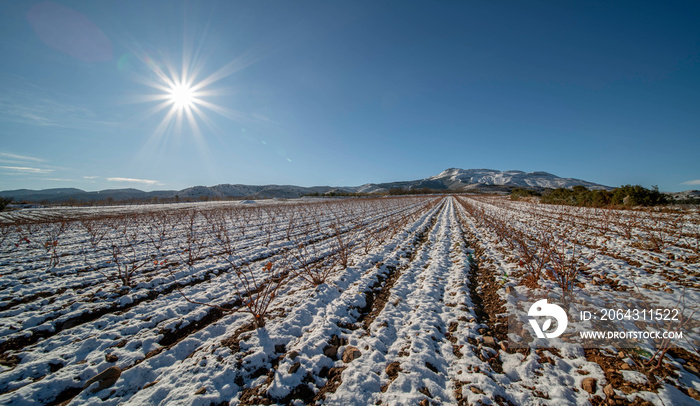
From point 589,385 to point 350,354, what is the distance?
266 cm

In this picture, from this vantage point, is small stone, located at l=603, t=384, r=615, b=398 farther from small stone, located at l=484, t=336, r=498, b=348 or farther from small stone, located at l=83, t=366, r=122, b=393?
small stone, located at l=83, t=366, r=122, b=393

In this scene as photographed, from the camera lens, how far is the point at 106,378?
262 centimetres

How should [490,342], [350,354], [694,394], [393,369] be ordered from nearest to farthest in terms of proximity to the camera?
[694,394], [393,369], [350,354], [490,342]

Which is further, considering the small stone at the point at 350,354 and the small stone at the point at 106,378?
the small stone at the point at 350,354

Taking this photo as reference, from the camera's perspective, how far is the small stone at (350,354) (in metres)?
3.03

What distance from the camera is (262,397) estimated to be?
246cm

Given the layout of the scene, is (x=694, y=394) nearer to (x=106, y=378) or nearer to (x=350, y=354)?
(x=350, y=354)

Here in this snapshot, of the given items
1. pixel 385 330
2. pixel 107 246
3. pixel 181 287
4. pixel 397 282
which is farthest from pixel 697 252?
pixel 107 246

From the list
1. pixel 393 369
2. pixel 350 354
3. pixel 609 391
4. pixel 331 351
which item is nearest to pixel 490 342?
pixel 609 391

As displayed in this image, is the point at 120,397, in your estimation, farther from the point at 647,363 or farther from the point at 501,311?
the point at 647,363

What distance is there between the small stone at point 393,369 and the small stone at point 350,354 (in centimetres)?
45

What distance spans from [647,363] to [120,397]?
233 inches

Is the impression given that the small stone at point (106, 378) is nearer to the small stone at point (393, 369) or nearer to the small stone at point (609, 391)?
the small stone at point (393, 369)

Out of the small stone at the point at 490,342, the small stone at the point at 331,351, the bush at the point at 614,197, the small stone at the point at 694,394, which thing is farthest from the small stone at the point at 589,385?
the bush at the point at 614,197
